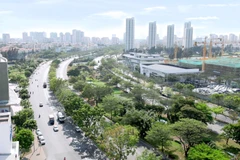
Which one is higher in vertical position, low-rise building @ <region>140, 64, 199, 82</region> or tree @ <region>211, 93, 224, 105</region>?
low-rise building @ <region>140, 64, 199, 82</region>

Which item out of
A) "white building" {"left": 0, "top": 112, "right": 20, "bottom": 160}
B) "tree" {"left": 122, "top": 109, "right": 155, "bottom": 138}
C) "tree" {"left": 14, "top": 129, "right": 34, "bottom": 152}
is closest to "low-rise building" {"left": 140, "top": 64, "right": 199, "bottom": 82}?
"tree" {"left": 122, "top": 109, "right": 155, "bottom": 138}

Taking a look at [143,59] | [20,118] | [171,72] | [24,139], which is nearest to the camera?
[24,139]

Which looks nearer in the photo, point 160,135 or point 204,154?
point 204,154

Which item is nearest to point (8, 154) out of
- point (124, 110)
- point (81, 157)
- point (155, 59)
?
point (81, 157)

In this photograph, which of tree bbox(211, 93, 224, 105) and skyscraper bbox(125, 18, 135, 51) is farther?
skyscraper bbox(125, 18, 135, 51)

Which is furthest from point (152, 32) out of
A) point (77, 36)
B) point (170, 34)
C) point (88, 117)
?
point (77, 36)

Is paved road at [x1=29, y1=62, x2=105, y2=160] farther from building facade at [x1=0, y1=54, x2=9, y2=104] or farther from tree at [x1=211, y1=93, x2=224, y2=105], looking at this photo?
tree at [x1=211, y1=93, x2=224, y2=105]

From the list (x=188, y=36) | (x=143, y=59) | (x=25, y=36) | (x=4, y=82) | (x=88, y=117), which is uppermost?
(x=25, y=36)

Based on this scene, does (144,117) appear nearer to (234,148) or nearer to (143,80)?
(234,148)

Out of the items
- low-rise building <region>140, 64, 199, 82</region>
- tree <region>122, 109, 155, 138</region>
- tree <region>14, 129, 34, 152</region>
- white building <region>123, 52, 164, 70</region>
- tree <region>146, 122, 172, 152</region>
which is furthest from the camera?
white building <region>123, 52, 164, 70</region>

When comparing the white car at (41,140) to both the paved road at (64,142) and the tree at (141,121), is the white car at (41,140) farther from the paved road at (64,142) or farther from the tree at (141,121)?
the tree at (141,121)

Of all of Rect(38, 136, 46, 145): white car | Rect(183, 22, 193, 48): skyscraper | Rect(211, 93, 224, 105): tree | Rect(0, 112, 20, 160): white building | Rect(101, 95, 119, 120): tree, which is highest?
Rect(183, 22, 193, 48): skyscraper

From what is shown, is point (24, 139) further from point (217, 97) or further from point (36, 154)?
point (217, 97)

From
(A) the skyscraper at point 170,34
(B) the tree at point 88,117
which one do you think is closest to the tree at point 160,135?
(B) the tree at point 88,117
